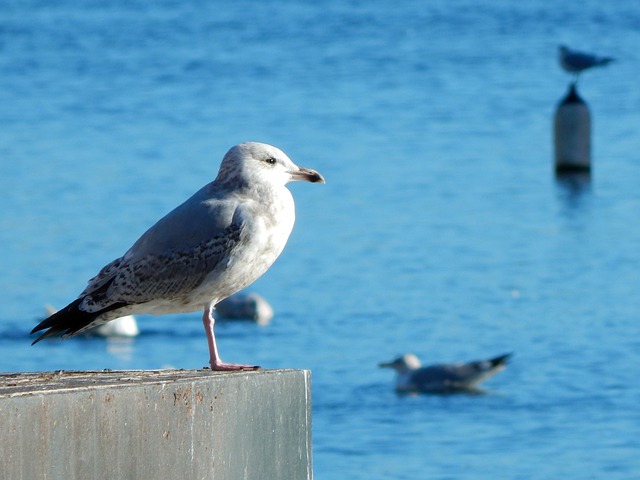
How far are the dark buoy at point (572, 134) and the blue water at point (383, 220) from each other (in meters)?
0.51

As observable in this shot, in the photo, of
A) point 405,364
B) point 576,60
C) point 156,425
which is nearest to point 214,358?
point 156,425

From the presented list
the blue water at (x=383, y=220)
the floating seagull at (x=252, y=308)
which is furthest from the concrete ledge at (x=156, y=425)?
the floating seagull at (x=252, y=308)

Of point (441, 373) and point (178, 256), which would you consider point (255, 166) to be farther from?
point (441, 373)

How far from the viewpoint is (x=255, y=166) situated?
4164mm

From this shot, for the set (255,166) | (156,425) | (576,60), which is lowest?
(156,425)

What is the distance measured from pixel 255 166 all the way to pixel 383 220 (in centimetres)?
1435

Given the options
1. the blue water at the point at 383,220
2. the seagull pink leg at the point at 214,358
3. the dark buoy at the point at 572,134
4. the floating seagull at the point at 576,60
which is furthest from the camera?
the floating seagull at the point at 576,60

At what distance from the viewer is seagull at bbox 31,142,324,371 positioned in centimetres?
409

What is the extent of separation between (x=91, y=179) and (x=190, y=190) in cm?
290

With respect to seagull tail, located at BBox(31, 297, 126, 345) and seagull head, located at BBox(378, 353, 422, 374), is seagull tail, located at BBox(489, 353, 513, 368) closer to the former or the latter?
seagull head, located at BBox(378, 353, 422, 374)

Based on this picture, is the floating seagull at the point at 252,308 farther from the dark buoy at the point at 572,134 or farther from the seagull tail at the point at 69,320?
the dark buoy at the point at 572,134

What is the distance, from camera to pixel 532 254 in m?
16.9

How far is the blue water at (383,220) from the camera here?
10.8 meters

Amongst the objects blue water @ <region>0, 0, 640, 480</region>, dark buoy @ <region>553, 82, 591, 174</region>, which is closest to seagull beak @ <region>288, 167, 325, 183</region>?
blue water @ <region>0, 0, 640, 480</region>
